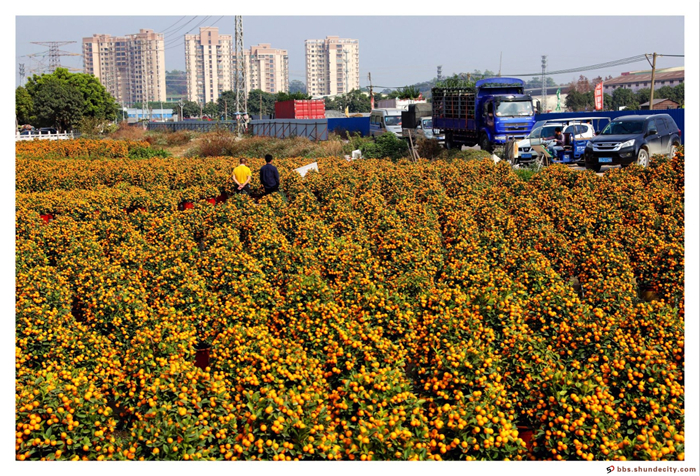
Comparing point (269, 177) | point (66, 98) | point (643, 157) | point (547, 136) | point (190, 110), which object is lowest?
point (269, 177)

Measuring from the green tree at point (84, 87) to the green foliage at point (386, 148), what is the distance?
51355 millimetres

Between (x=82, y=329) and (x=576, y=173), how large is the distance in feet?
42.6

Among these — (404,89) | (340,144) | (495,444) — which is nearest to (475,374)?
(495,444)

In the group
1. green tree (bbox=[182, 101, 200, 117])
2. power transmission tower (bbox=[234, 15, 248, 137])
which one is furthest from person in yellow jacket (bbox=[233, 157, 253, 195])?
green tree (bbox=[182, 101, 200, 117])

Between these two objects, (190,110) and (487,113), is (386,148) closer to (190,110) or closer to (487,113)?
(487,113)

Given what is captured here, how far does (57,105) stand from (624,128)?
6063 centimetres

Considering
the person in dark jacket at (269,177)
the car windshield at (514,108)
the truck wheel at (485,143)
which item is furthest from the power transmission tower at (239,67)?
the person in dark jacket at (269,177)

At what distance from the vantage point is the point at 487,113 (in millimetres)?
27047

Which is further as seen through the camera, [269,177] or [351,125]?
[351,125]

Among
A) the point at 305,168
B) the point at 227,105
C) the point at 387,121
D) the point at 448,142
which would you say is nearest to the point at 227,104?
the point at 227,105

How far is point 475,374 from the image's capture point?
5.86m

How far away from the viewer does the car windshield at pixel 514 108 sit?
26656 millimetres

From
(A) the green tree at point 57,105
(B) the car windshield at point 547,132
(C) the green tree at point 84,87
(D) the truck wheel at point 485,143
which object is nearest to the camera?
(B) the car windshield at point 547,132

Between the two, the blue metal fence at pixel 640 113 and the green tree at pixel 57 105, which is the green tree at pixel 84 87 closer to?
the green tree at pixel 57 105
